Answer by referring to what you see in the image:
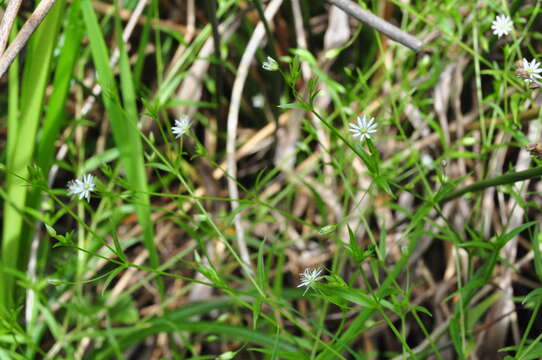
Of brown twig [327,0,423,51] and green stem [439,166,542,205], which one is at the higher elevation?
brown twig [327,0,423,51]

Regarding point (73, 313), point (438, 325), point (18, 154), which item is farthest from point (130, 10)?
point (438, 325)

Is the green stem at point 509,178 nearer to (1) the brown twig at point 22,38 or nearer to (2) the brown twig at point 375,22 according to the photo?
(2) the brown twig at point 375,22

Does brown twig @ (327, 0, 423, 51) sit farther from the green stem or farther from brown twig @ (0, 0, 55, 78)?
brown twig @ (0, 0, 55, 78)

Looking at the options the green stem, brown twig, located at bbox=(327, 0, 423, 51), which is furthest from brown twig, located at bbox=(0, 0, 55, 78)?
the green stem

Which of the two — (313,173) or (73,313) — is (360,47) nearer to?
(313,173)

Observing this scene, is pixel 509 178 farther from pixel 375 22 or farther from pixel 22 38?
pixel 22 38

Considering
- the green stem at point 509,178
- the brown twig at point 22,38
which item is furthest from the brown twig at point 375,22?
the brown twig at point 22,38
